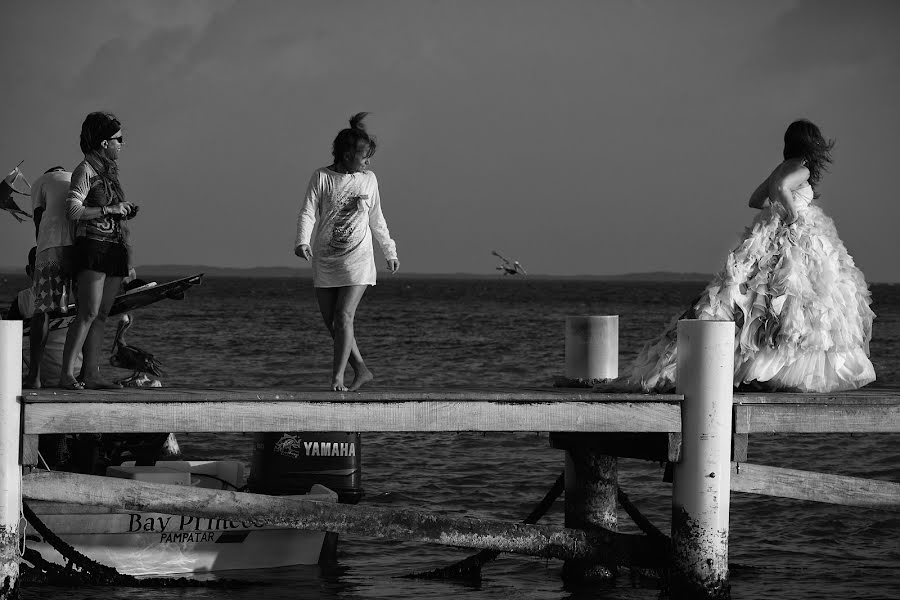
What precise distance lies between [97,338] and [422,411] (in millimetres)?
2186

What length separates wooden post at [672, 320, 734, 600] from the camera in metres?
7.12

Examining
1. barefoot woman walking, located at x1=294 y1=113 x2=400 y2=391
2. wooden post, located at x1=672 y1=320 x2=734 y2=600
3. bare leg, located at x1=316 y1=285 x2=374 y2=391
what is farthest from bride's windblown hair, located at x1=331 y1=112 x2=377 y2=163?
wooden post, located at x1=672 y1=320 x2=734 y2=600

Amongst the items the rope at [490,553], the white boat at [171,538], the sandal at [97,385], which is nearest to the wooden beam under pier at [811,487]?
the rope at [490,553]

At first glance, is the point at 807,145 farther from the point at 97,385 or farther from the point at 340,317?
the point at 97,385

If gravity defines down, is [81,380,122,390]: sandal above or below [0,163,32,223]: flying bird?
below

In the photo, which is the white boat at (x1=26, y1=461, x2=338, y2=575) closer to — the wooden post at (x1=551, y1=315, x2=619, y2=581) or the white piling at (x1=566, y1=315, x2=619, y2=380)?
the wooden post at (x1=551, y1=315, x2=619, y2=581)

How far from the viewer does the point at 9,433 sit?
648 centimetres

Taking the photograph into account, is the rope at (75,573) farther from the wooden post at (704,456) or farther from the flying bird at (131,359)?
the wooden post at (704,456)

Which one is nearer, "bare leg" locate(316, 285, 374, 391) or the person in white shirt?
the person in white shirt

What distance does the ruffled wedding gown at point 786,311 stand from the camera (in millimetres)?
7867

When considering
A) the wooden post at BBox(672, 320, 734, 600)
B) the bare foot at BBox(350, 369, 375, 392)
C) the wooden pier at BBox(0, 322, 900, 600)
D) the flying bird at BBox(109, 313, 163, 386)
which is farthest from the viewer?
the flying bird at BBox(109, 313, 163, 386)

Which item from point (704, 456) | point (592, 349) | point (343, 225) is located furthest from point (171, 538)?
point (704, 456)

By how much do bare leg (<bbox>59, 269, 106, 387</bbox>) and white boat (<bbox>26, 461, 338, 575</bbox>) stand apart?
1.25 metres

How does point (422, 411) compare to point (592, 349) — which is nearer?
point (422, 411)
